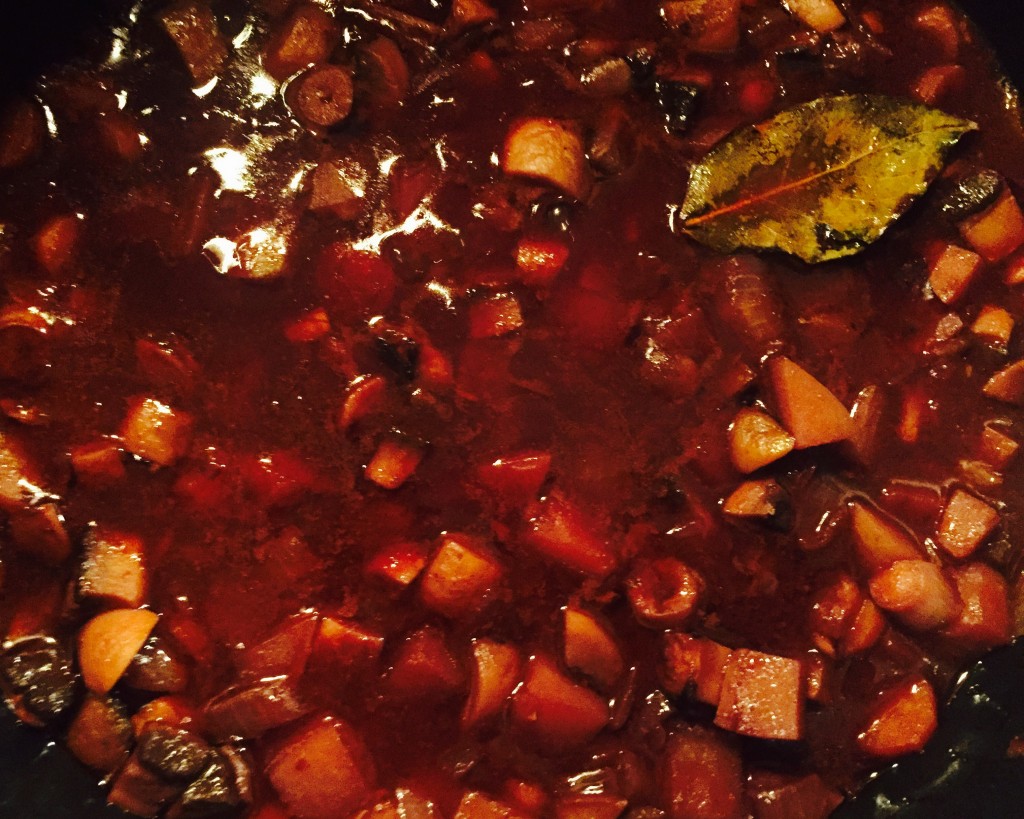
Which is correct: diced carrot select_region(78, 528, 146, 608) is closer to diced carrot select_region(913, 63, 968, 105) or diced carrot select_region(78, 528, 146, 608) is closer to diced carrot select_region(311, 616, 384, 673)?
diced carrot select_region(311, 616, 384, 673)

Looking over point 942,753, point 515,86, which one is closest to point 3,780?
point 515,86

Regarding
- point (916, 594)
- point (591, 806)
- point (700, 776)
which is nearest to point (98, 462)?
point (591, 806)

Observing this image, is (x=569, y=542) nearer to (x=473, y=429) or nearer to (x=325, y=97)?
(x=473, y=429)

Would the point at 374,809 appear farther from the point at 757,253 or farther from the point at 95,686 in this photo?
the point at 757,253

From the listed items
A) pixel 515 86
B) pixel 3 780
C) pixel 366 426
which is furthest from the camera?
pixel 515 86

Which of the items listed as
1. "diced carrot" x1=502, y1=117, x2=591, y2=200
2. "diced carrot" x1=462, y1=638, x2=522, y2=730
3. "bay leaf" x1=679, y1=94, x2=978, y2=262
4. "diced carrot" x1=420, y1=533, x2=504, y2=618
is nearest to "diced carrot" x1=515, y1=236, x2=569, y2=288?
"diced carrot" x1=502, y1=117, x2=591, y2=200

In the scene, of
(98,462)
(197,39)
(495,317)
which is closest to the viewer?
(98,462)
